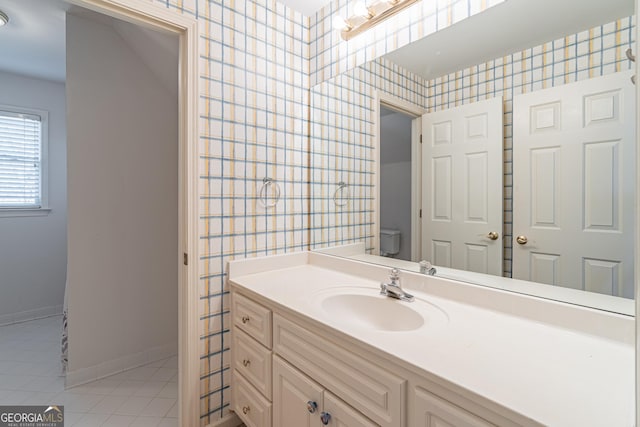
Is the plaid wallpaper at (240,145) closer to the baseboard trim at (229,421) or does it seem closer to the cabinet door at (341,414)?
the baseboard trim at (229,421)

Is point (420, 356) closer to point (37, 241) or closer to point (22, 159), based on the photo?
point (37, 241)

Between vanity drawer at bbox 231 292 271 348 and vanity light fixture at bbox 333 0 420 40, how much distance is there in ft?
4.65

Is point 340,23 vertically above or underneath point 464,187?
above

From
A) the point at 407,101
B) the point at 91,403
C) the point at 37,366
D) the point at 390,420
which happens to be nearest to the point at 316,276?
the point at 390,420

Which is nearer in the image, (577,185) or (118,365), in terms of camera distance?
(577,185)

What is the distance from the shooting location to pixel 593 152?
89 centimetres

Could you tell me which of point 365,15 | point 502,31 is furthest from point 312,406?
point 365,15

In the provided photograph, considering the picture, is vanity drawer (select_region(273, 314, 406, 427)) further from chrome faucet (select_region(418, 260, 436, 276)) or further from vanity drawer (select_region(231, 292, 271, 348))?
chrome faucet (select_region(418, 260, 436, 276))

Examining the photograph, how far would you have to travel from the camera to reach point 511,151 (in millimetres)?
1066

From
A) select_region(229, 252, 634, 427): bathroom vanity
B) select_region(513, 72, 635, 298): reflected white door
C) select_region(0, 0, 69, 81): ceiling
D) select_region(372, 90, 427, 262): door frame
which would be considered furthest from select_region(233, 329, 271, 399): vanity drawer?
select_region(0, 0, 69, 81): ceiling

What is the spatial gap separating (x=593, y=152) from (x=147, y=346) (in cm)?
271

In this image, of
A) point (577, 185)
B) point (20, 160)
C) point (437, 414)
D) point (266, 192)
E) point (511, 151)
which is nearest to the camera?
point (437, 414)

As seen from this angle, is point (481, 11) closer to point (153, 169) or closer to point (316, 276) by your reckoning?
point (316, 276)

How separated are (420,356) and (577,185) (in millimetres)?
707
